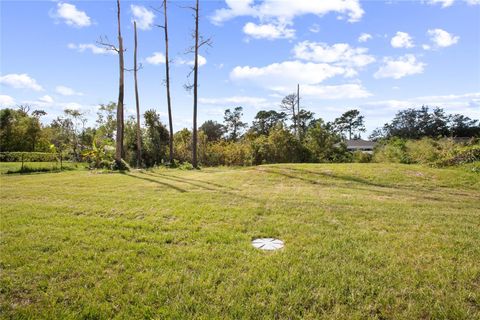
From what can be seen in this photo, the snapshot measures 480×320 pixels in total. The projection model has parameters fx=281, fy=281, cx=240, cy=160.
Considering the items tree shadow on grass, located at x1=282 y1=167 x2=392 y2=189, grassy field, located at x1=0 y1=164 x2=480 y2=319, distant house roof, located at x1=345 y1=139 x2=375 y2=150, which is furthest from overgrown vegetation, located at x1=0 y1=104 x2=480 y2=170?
distant house roof, located at x1=345 y1=139 x2=375 y2=150

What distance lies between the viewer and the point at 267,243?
12.8 feet

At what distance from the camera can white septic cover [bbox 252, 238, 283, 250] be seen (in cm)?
374

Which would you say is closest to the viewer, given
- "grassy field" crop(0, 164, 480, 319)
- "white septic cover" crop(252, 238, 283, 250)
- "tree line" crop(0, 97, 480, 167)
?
"grassy field" crop(0, 164, 480, 319)

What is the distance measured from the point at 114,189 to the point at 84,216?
2890 millimetres

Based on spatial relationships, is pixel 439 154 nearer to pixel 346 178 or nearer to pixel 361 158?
pixel 346 178

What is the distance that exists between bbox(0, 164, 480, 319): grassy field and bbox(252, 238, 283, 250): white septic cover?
0.14 metres

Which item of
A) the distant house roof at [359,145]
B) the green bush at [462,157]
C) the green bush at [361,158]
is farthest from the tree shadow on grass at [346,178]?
the distant house roof at [359,145]

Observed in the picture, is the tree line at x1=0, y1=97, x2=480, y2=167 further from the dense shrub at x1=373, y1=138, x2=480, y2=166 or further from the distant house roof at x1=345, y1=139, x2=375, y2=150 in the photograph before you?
the distant house roof at x1=345, y1=139, x2=375, y2=150

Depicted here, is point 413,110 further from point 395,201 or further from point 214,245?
point 214,245

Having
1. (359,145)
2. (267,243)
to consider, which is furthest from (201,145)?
(359,145)

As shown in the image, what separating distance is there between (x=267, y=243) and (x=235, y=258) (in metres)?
0.69

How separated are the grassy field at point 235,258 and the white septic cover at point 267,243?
0.47 feet

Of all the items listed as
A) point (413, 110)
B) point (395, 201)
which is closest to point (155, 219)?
point (395, 201)

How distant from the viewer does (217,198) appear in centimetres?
666
